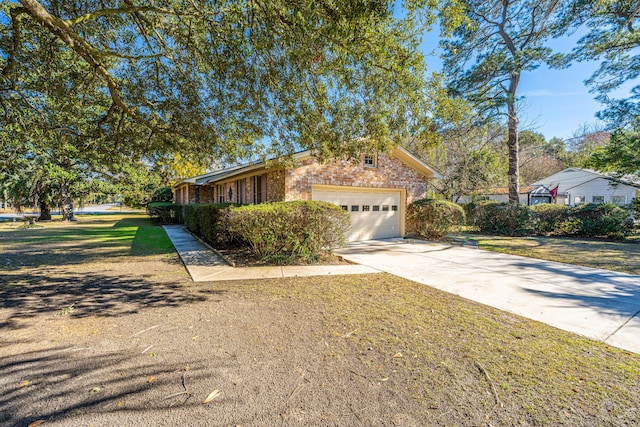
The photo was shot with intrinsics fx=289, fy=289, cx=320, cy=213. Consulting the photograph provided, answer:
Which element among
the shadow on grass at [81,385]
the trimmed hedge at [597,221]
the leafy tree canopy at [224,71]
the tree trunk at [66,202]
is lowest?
the shadow on grass at [81,385]

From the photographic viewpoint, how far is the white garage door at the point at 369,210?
448 inches

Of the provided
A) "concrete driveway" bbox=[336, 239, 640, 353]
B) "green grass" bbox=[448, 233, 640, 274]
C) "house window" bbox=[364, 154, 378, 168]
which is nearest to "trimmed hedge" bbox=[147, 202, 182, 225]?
"house window" bbox=[364, 154, 378, 168]

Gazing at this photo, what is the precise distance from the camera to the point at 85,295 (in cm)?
502

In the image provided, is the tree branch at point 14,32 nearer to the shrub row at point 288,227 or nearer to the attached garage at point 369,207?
the shrub row at point 288,227

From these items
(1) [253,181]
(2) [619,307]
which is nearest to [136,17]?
(1) [253,181]

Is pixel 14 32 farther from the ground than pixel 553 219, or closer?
farther from the ground

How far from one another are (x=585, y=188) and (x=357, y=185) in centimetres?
2743

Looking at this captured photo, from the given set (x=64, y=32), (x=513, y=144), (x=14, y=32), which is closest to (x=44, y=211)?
(x=14, y=32)

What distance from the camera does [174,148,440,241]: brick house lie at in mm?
10336

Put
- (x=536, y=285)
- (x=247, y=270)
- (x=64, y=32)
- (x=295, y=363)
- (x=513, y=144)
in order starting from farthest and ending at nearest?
(x=513, y=144), (x=247, y=270), (x=536, y=285), (x=64, y=32), (x=295, y=363)

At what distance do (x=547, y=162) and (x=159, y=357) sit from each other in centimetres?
4669

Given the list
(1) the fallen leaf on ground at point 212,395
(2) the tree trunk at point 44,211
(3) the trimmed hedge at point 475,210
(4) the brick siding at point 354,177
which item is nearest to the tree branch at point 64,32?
(4) the brick siding at point 354,177

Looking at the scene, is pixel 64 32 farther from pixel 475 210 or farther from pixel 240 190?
pixel 475 210

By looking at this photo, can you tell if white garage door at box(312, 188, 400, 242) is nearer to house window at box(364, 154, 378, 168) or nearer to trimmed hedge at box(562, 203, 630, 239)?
house window at box(364, 154, 378, 168)
